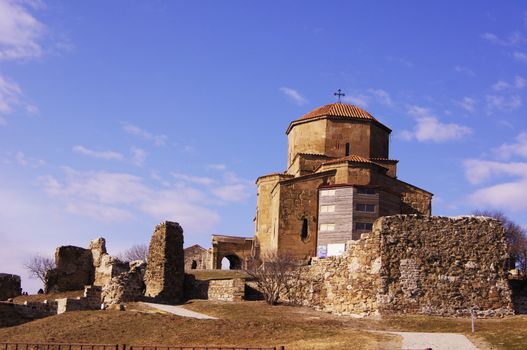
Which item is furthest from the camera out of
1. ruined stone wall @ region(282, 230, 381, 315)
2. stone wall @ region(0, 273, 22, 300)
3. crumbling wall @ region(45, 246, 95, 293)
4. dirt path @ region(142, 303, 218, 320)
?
crumbling wall @ region(45, 246, 95, 293)

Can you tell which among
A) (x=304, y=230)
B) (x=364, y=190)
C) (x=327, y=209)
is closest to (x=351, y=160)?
(x=364, y=190)

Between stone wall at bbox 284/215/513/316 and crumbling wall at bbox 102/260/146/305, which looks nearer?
stone wall at bbox 284/215/513/316

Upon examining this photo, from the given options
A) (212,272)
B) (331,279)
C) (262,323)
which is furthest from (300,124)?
(262,323)

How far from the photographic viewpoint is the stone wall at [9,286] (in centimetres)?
3400

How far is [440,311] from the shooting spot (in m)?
23.8

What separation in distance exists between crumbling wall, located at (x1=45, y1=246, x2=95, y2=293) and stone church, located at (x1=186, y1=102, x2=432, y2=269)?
41.0 ft

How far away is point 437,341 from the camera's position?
18.0 m

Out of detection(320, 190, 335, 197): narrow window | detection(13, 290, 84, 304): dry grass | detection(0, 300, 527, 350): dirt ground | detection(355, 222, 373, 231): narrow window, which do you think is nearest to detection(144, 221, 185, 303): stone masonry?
detection(0, 300, 527, 350): dirt ground

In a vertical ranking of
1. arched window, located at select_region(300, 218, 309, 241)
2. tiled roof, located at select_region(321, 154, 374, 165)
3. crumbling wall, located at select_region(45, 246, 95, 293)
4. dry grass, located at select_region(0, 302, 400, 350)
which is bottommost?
dry grass, located at select_region(0, 302, 400, 350)

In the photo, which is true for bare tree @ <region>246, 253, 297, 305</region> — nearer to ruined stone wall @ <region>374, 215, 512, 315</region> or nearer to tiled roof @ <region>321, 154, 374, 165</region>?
ruined stone wall @ <region>374, 215, 512, 315</region>

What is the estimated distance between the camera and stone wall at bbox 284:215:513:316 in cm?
2405

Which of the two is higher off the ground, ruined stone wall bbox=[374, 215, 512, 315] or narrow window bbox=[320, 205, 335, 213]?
narrow window bbox=[320, 205, 335, 213]

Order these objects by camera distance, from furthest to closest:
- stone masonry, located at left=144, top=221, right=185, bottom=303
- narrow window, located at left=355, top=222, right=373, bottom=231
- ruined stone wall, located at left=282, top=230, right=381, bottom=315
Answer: narrow window, located at left=355, top=222, right=373, bottom=231 → stone masonry, located at left=144, top=221, right=185, bottom=303 → ruined stone wall, located at left=282, top=230, right=381, bottom=315

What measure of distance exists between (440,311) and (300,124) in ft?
101
